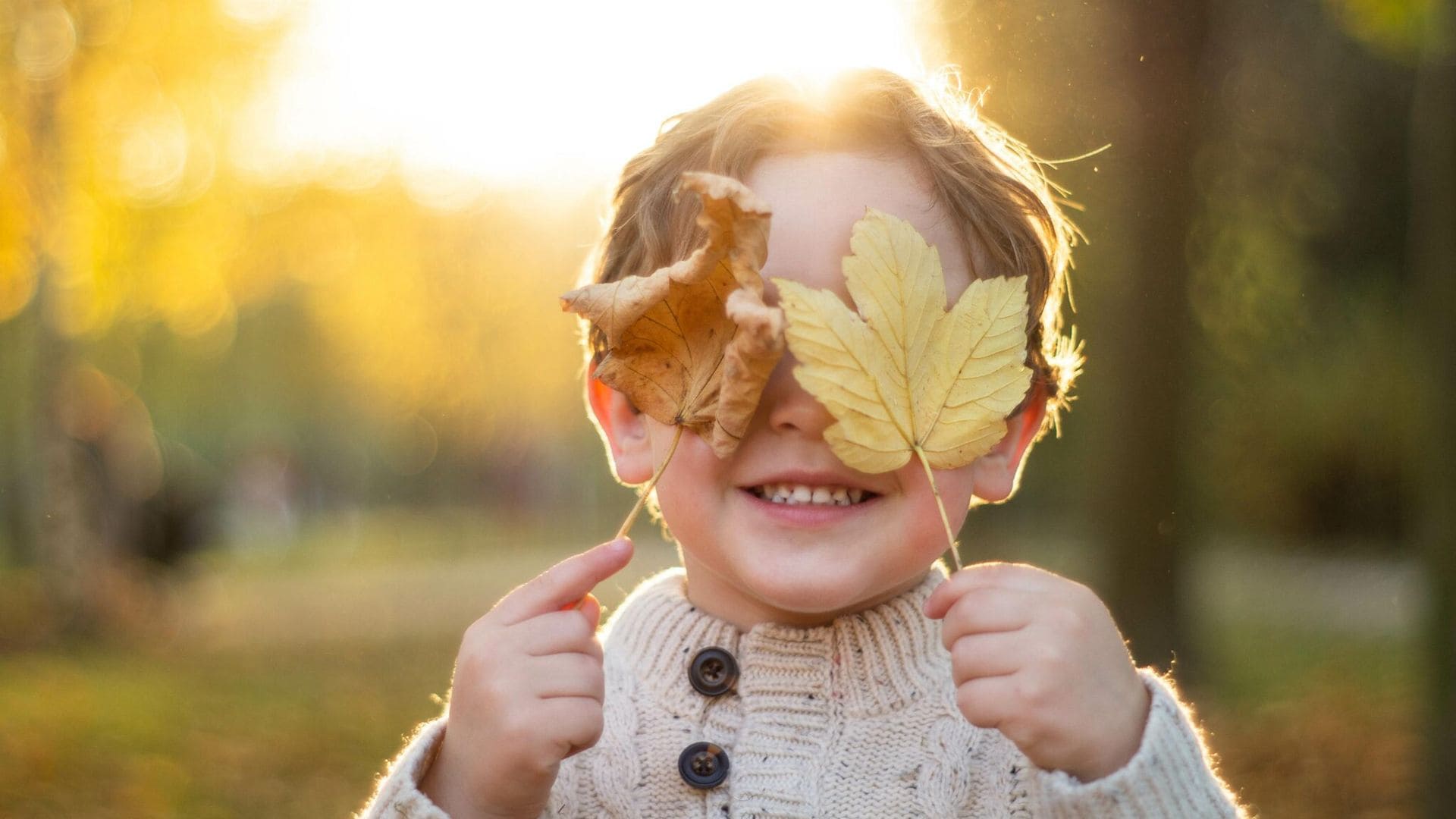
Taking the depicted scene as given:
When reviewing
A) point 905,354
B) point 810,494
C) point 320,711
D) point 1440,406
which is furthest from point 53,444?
point 905,354

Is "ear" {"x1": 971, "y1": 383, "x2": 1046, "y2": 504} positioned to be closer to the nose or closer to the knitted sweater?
the knitted sweater

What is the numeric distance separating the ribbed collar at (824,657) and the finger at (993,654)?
0.29 m

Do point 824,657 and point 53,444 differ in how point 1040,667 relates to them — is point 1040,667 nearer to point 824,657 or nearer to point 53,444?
point 824,657

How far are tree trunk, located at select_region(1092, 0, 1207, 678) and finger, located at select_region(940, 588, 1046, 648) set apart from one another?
4.77 ft

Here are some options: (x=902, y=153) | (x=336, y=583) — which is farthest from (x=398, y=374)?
(x=902, y=153)

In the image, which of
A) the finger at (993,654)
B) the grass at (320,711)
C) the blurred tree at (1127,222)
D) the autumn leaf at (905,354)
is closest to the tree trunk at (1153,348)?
the blurred tree at (1127,222)

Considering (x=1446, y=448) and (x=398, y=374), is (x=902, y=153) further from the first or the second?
(x=398, y=374)

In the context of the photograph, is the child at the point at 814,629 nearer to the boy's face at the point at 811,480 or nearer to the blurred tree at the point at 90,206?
the boy's face at the point at 811,480

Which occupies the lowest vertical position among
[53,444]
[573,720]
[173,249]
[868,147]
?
[53,444]

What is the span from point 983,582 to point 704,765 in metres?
0.40

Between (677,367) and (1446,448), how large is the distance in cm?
266

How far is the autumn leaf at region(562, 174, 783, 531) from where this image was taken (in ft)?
3.47

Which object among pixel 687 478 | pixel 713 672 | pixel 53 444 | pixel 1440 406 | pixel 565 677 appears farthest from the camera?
pixel 53 444

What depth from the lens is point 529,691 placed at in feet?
3.98
